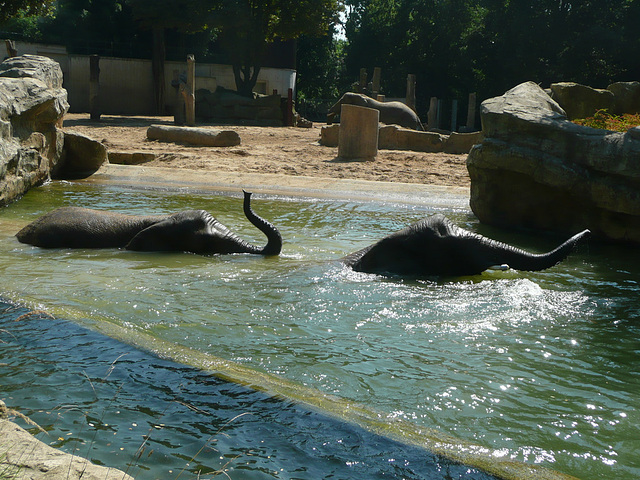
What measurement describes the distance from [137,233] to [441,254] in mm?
3297

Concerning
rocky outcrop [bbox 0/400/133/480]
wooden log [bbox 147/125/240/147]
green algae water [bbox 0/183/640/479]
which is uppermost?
wooden log [bbox 147/125/240/147]

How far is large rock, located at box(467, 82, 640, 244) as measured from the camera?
809 centimetres

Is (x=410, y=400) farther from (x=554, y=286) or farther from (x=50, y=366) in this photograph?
(x=554, y=286)

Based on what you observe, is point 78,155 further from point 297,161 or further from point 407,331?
point 407,331

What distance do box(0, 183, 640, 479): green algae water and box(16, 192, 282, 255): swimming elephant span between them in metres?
0.21

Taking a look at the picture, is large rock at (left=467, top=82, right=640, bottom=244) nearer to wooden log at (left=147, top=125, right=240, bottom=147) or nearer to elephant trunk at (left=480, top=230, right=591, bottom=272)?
elephant trunk at (left=480, top=230, right=591, bottom=272)

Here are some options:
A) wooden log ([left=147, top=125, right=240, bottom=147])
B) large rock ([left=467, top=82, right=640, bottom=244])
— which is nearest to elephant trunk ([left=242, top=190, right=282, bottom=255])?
large rock ([left=467, top=82, right=640, bottom=244])

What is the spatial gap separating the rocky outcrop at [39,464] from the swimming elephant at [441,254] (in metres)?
3.97

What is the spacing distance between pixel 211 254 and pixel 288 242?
1.14 meters

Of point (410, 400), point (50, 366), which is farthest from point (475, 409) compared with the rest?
point (50, 366)

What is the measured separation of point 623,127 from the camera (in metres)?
10.2

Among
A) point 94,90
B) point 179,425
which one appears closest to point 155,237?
point 179,425

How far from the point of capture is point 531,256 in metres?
5.88

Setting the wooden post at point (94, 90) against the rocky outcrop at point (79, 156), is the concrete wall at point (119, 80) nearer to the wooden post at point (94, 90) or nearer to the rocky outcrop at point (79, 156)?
the wooden post at point (94, 90)
